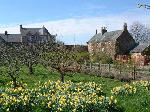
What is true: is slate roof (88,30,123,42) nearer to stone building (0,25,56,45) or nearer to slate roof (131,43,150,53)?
slate roof (131,43,150,53)

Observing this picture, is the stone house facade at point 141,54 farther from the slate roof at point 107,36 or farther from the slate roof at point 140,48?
the slate roof at point 107,36

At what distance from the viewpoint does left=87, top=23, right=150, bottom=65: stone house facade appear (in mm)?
37156

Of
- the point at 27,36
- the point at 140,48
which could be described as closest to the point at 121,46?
the point at 140,48

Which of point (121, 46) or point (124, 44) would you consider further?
point (124, 44)

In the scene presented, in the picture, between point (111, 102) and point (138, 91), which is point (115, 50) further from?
point (111, 102)

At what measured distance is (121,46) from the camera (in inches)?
1630

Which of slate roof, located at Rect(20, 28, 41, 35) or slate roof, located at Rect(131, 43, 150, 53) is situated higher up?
slate roof, located at Rect(20, 28, 41, 35)

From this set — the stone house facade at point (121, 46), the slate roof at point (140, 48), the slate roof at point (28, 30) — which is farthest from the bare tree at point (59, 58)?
the slate roof at point (28, 30)

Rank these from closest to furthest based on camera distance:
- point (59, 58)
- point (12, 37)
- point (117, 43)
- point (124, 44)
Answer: point (59, 58) → point (117, 43) → point (124, 44) → point (12, 37)

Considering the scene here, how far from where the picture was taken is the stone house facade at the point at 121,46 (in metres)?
37.2

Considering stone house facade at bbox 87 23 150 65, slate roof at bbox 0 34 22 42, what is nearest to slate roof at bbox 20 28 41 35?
slate roof at bbox 0 34 22 42

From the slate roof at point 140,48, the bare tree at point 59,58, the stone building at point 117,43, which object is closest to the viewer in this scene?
the bare tree at point 59,58

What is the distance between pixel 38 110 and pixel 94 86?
4148 millimetres

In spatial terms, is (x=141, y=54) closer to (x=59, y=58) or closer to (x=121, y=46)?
(x=121, y=46)
